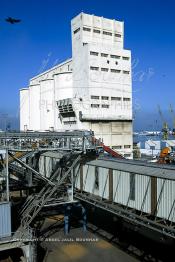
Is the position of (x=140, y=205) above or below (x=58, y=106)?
below

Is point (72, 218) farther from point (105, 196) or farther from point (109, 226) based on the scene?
point (105, 196)

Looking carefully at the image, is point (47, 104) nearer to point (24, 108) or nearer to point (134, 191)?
point (24, 108)

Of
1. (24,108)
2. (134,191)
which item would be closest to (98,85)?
(24,108)

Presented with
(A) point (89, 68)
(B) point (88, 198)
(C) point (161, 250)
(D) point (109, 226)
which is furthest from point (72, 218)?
(A) point (89, 68)

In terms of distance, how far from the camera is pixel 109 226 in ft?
134

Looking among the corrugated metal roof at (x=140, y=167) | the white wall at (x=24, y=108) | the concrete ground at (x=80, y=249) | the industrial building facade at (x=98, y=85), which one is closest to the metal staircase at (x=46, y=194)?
the corrugated metal roof at (x=140, y=167)

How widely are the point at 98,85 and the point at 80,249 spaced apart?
54.9 m

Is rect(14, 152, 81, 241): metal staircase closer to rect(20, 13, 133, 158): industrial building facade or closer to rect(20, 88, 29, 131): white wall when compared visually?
rect(20, 13, 133, 158): industrial building facade

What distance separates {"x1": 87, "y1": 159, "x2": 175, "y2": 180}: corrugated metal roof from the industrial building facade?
159 feet

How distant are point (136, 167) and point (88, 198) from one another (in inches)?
298

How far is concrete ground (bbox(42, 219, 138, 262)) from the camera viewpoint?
31844 millimetres

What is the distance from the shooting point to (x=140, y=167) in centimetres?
2945

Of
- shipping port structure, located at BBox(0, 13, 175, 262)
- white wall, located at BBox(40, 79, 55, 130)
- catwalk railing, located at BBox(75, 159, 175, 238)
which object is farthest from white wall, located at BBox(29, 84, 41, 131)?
catwalk railing, located at BBox(75, 159, 175, 238)

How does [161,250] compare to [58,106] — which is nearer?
[161,250]
